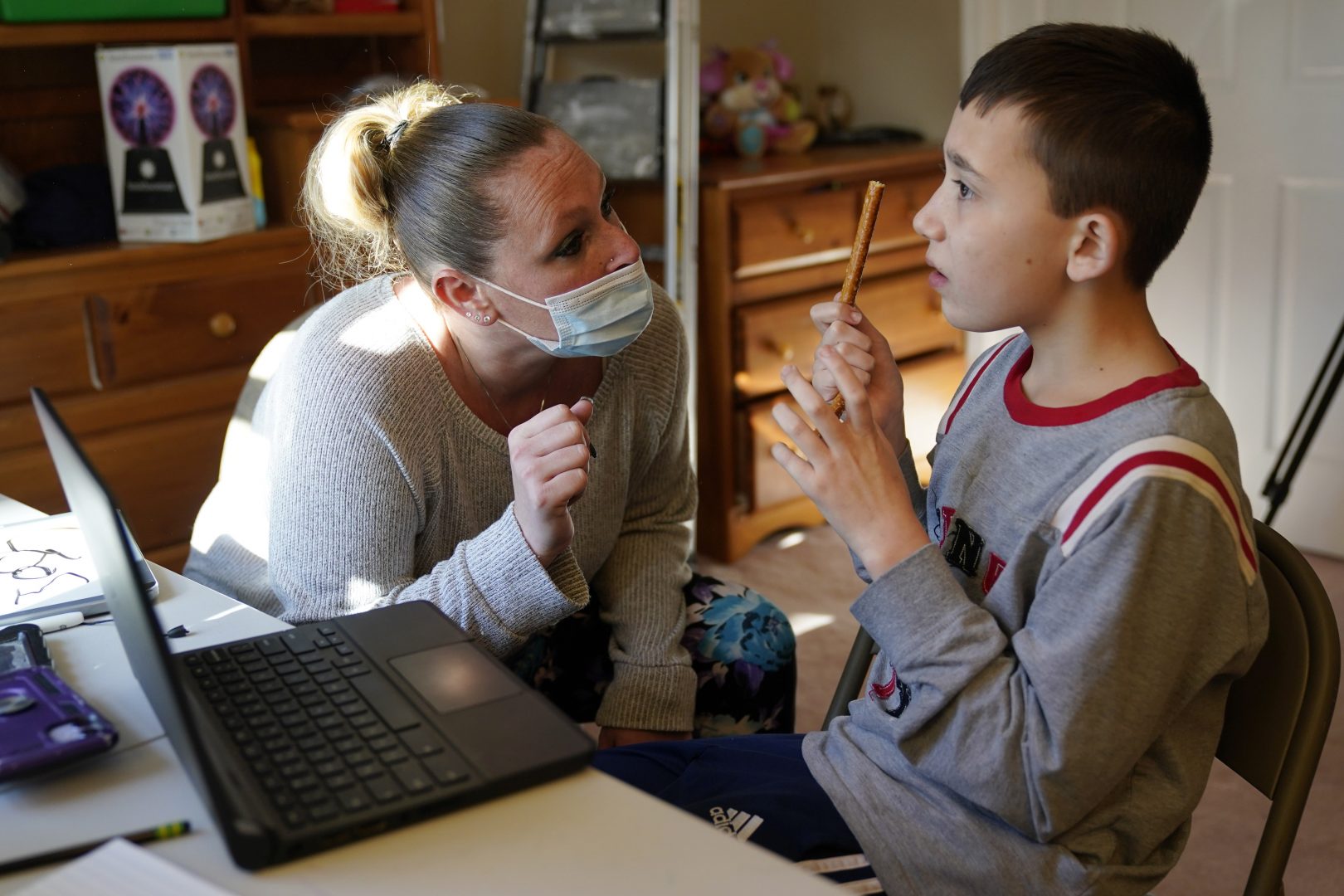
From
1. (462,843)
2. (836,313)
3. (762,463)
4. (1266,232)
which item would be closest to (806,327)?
(762,463)

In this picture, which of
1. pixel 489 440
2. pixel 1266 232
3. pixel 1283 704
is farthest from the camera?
pixel 1266 232

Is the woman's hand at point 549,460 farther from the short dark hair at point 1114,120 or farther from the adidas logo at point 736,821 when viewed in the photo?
the short dark hair at point 1114,120

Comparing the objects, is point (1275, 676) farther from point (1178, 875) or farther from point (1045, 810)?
point (1178, 875)

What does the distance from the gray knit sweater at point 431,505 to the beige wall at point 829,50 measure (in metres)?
1.62

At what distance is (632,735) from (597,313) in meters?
0.46

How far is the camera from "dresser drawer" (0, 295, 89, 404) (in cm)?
209

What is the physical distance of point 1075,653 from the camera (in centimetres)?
87

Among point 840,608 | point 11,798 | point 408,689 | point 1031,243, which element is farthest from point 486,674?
point 840,608

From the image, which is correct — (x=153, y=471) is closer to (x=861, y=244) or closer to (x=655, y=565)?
(x=655, y=565)

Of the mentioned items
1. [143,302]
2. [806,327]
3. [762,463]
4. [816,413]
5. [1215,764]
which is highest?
[816,413]

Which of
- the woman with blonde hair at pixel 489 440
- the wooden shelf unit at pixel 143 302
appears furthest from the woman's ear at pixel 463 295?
the wooden shelf unit at pixel 143 302

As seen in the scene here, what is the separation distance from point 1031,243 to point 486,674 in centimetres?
52

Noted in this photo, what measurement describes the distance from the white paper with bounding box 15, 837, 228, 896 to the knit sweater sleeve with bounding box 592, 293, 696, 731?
0.77m

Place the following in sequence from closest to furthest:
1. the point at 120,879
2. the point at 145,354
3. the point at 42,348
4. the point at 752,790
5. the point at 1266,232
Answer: the point at 120,879 < the point at 752,790 < the point at 42,348 < the point at 145,354 < the point at 1266,232
